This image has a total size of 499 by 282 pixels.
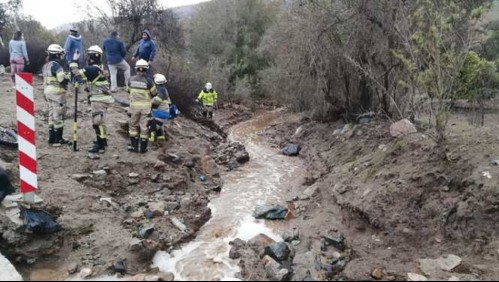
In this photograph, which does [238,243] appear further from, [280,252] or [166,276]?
[166,276]

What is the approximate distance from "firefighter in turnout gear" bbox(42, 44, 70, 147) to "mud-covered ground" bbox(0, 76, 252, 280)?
13.2 inches

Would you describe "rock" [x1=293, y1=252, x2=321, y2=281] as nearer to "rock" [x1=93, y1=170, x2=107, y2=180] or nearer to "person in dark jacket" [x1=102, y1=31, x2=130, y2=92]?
"rock" [x1=93, y1=170, x2=107, y2=180]

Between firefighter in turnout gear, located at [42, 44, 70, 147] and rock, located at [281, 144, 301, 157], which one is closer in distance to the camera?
firefighter in turnout gear, located at [42, 44, 70, 147]

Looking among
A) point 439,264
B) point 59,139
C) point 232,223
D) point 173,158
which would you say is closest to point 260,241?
point 232,223

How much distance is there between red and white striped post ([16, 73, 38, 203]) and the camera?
17.5 ft

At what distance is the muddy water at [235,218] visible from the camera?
5191mm

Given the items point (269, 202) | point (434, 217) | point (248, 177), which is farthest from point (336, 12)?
point (434, 217)

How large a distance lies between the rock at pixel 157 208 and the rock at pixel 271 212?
1.55 m

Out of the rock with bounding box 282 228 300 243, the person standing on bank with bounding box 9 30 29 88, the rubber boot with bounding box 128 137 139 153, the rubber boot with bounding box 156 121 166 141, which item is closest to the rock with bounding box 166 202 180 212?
the rock with bounding box 282 228 300 243

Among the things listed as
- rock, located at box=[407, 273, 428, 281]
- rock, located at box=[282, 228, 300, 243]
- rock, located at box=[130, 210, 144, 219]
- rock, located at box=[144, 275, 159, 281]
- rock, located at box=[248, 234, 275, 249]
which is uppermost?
rock, located at box=[144, 275, 159, 281]

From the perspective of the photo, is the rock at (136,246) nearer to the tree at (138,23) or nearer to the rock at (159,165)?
the rock at (159,165)

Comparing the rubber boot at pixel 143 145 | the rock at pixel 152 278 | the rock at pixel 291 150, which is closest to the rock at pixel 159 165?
the rubber boot at pixel 143 145

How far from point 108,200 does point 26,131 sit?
1.72 m

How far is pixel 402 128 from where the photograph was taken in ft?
30.1
